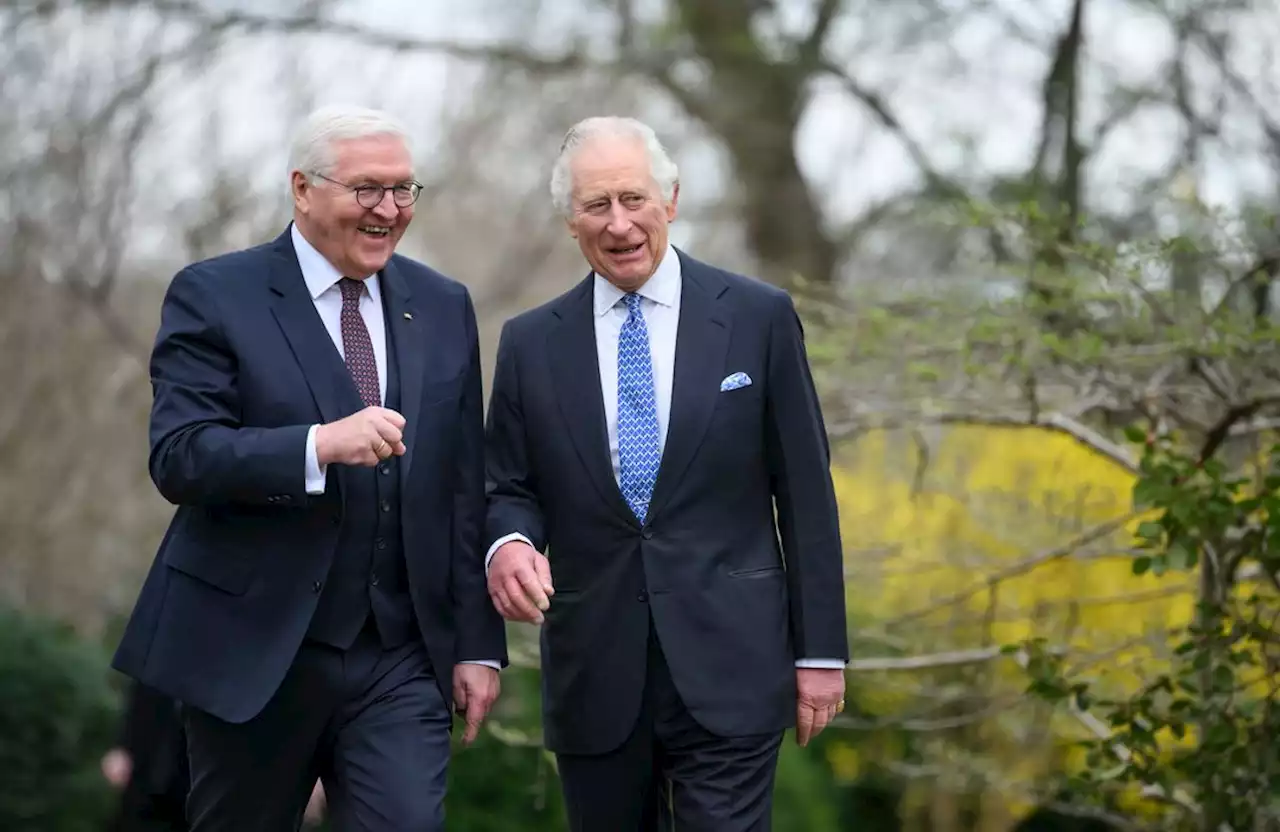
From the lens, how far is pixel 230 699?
12.5ft

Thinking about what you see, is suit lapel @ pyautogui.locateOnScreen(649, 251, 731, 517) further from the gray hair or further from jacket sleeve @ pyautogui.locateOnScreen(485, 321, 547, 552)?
the gray hair

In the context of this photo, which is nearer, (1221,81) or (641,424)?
(641,424)

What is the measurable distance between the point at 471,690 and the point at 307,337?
83cm

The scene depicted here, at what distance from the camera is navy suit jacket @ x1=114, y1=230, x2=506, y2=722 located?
148 inches

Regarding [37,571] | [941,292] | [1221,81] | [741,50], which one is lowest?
[37,571]

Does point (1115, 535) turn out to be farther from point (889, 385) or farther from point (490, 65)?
point (490, 65)

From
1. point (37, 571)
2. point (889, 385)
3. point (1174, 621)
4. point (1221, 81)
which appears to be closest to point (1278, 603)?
point (889, 385)

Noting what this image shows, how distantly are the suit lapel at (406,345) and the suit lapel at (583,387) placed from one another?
0.96ft

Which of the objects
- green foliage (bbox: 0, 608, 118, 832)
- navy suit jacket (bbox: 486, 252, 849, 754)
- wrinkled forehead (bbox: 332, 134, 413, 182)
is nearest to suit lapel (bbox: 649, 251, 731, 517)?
navy suit jacket (bbox: 486, 252, 849, 754)

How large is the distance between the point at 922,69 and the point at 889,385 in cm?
Result: 653

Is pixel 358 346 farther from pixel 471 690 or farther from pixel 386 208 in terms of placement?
pixel 471 690

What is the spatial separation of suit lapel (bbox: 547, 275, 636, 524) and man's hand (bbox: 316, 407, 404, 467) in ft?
2.07

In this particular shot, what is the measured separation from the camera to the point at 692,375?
4168 mm

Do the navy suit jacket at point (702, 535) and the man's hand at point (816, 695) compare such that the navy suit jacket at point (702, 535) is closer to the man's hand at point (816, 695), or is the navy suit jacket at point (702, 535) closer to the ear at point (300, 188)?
the man's hand at point (816, 695)
